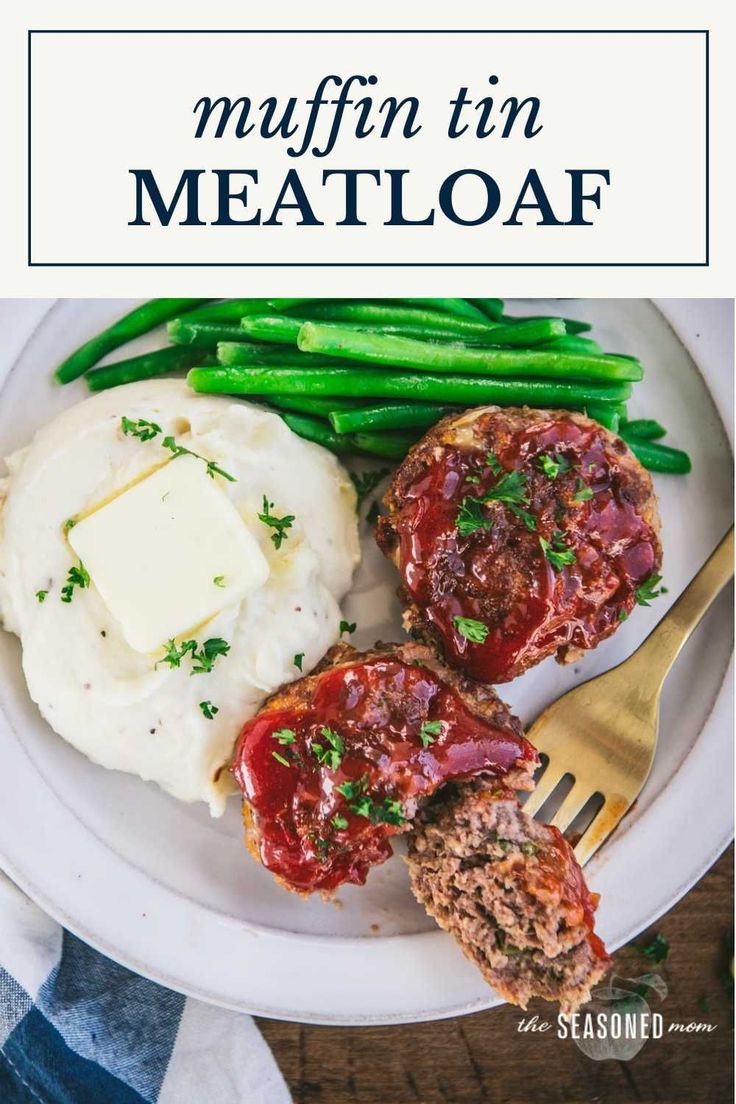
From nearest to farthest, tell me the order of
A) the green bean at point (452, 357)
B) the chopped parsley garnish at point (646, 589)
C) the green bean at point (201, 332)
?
1. the chopped parsley garnish at point (646, 589)
2. the green bean at point (452, 357)
3. the green bean at point (201, 332)

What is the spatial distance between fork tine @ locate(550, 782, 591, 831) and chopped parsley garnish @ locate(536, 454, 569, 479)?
160cm

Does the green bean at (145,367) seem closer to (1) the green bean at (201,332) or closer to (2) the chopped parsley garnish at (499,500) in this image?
(1) the green bean at (201,332)

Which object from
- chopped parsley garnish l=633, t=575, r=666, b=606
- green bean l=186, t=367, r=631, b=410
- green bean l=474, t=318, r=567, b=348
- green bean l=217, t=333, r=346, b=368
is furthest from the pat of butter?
chopped parsley garnish l=633, t=575, r=666, b=606

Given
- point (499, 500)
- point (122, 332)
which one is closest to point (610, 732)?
point (499, 500)

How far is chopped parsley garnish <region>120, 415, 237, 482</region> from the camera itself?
13.2 ft

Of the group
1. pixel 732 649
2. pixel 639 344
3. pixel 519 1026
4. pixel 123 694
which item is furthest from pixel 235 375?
pixel 519 1026

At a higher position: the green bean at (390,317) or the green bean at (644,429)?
the green bean at (390,317)

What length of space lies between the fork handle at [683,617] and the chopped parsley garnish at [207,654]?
2.04 meters

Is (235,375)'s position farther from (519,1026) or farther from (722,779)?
(519,1026)

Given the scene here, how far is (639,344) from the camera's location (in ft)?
15.8

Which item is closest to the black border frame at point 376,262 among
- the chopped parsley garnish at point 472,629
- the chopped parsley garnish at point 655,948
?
the chopped parsley garnish at point 472,629

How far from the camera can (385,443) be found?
14.3ft

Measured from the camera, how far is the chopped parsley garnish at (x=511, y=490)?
12.4ft

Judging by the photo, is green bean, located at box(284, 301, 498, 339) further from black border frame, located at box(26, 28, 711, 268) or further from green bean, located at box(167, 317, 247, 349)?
green bean, located at box(167, 317, 247, 349)
